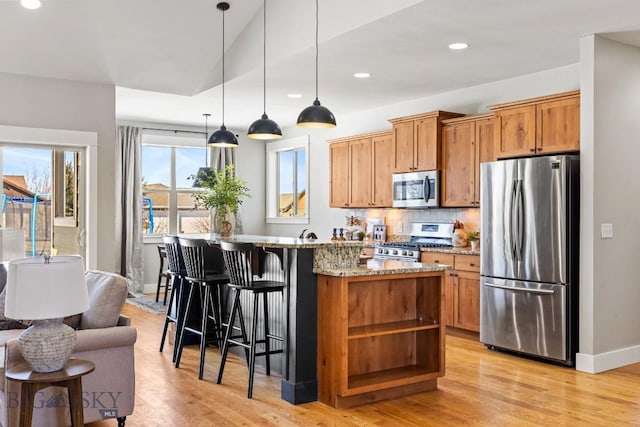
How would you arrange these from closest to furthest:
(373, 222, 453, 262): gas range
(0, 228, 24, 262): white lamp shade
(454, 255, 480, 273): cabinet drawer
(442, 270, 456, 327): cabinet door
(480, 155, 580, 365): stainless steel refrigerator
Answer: (0, 228, 24, 262): white lamp shade, (480, 155, 580, 365): stainless steel refrigerator, (454, 255, 480, 273): cabinet drawer, (442, 270, 456, 327): cabinet door, (373, 222, 453, 262): gas range

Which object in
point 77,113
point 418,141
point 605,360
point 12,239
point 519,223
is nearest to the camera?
point 12,239

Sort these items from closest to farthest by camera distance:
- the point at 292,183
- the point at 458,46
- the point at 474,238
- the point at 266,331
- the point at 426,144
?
the point at 266,331 < the point at 458,46 < the point at 474,238 < the point at 426,144 < the point at 292,183

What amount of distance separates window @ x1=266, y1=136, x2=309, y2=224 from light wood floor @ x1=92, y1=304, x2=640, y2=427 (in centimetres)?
477

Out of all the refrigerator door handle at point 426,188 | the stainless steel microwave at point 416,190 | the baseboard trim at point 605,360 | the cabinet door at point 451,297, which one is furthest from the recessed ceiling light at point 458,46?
the baseboard trim at point 605,360

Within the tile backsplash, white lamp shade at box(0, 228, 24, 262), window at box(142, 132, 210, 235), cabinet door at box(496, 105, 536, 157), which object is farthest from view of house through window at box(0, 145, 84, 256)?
cabinet door at box(496, 105, 536, 157)

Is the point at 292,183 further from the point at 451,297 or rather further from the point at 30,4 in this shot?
the point at 30,4

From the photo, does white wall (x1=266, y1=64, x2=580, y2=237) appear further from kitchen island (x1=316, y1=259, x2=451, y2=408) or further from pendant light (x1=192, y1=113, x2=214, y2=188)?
kitchen island (x1=316, y1=259, x2=451, y2=408)

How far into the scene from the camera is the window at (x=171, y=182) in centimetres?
960

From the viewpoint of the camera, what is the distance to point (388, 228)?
777 cm

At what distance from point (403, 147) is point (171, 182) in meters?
4.43

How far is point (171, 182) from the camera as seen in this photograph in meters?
9.79

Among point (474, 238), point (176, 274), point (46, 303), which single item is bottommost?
point (176, 274)

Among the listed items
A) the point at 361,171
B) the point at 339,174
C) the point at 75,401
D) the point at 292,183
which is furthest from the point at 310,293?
the point at 292,183

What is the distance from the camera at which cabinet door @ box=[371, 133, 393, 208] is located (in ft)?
24.3
